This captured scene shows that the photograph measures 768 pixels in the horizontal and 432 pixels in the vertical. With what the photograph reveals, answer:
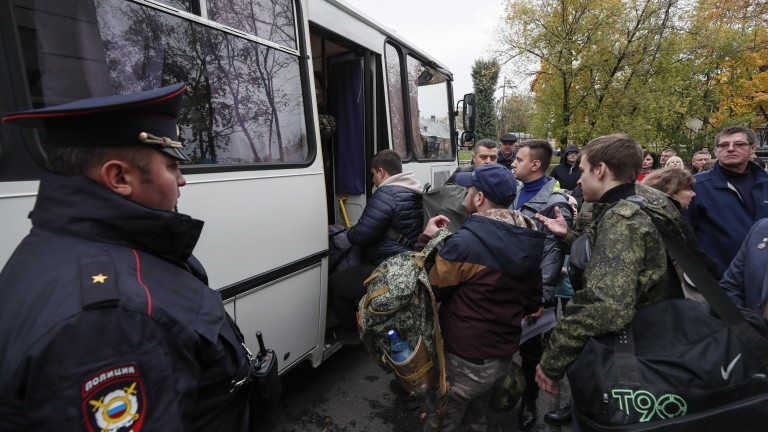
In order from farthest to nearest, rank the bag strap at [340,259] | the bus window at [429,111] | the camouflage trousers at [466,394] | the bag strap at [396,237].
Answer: the bus window at [429,111] < the bag strap at [340,259] < the bag strap at [396,237] < the camouflage trousers at [466,394]

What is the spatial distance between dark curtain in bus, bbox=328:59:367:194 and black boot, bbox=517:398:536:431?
225cm

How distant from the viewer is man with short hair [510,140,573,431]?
8.64 feet

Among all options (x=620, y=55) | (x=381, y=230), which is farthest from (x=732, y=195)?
(x=620, y=55)

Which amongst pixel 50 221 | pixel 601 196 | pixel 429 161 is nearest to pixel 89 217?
pixel 50 221

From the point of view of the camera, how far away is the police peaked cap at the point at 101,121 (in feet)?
3.01

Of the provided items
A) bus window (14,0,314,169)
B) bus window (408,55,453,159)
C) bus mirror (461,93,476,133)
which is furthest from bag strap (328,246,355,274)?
bus mirror (461,93,476,133)

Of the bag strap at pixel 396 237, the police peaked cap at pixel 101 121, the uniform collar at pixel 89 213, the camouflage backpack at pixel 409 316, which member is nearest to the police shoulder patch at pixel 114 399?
the uniform collar at pixel 89 213

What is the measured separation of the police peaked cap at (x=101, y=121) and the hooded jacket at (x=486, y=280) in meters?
1.37

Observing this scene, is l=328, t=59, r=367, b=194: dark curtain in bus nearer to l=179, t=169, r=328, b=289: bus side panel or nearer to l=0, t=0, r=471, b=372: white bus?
l=0, t=0, r=471, b=372: white bus

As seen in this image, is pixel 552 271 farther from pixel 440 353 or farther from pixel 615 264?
pixel 440 353

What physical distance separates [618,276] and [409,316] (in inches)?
37.4

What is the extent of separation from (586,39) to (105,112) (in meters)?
11.5

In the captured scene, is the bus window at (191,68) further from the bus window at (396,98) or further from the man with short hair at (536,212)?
the man with short hair at (536,212)

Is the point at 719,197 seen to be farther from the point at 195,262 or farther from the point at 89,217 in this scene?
the point at 89,217
